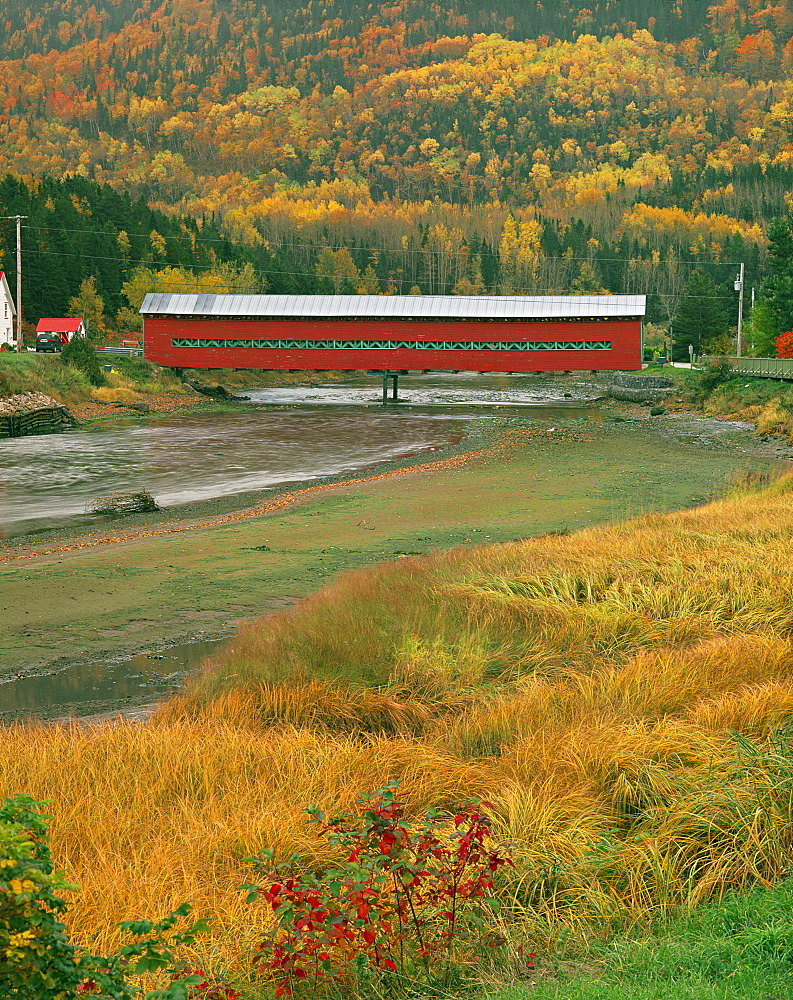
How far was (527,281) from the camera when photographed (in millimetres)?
144250

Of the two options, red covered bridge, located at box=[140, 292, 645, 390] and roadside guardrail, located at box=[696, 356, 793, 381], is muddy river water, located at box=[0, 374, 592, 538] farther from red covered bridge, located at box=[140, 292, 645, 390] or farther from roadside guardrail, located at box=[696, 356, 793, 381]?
roadside guardrail, located at box=[696, 356, 793, 381]

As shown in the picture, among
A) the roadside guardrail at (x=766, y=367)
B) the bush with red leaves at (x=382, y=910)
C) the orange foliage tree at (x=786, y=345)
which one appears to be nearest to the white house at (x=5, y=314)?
the roadside guardrail at (x=766, y=367)

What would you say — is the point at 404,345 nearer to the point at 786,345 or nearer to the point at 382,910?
the point at 786,345

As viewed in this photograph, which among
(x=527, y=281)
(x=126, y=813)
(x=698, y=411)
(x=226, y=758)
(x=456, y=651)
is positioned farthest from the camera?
(x=527, y=281)

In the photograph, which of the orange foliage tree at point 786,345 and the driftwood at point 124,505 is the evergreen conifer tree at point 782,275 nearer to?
the orange foliage tree at point 786,345

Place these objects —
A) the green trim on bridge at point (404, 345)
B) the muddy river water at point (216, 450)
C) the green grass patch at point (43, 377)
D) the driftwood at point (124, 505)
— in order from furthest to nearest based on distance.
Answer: the green trim on bridge at point (404, 345) → the green grass patch at point (43, 377) → the muddy river water at point (216, 450) → the driftwood at point (124, 505)

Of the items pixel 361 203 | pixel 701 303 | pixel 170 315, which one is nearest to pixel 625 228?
pixel 361 203

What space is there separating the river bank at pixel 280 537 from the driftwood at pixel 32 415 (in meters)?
17.3

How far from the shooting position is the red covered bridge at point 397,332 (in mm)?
55625

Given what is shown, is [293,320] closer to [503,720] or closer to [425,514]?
[425,514]

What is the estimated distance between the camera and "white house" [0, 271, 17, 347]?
64.7 meters

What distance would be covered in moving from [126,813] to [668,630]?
5211mm

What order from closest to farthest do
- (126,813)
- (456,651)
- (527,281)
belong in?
(126,813), (456,651), (527,281)

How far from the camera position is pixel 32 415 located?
40.7 metres
